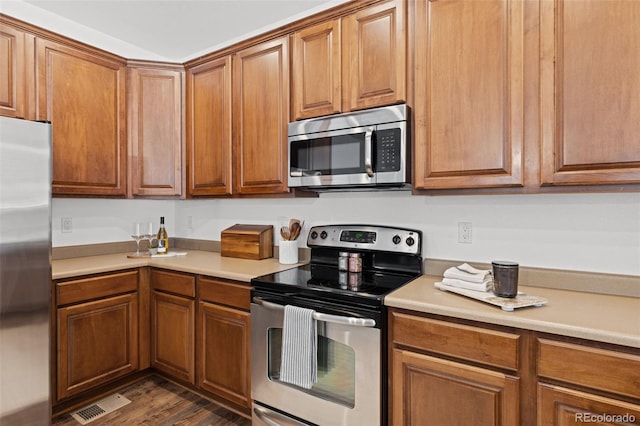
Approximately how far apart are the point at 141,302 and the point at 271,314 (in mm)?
1178

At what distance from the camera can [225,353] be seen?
6.83 feet

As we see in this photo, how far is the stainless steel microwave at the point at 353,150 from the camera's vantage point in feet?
5.78

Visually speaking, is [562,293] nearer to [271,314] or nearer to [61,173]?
[271,314]

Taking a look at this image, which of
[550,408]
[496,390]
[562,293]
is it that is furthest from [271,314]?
[562,293]

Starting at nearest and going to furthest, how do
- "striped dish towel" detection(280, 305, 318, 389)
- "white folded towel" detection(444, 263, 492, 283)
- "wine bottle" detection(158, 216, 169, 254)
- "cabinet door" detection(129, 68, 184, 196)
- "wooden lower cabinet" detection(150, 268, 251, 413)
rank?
1. "white folded towel" detection(444, 263, 492, 283)
2. "striped dish towel" detection(280, 305, 318, 389)
3. "wooden lower cabinet" detection(150, 268, 251, 413)
4. "cabinet door" detection(129, 68, 184, 196)
5. "wine bottle" detection(158, 216, 169, 254)

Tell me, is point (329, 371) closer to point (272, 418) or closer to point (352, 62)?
point (272, 418)

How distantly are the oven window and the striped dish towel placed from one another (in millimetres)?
48

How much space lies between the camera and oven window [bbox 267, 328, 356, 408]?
5.27 ft

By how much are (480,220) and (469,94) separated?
0.66 meters

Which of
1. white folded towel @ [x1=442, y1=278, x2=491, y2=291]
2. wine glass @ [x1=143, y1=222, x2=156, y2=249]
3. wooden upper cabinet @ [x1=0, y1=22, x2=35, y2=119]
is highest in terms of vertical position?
wooden upper cabinet @ [x1=0, y1=22, x2=35, y2=119]

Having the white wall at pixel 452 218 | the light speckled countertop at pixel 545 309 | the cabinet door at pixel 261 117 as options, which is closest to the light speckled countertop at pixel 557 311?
the light speckled countertop at pixel 545 309

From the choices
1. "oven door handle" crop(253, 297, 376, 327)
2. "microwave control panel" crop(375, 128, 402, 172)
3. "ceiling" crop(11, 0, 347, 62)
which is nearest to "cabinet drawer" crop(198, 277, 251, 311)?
"oven door handle" crop(253, 297, 376, 327)

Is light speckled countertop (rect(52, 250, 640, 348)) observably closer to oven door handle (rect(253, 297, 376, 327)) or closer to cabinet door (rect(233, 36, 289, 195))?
oven door handle (rect(253, 297, 376, 327))

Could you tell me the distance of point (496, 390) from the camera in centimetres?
129
